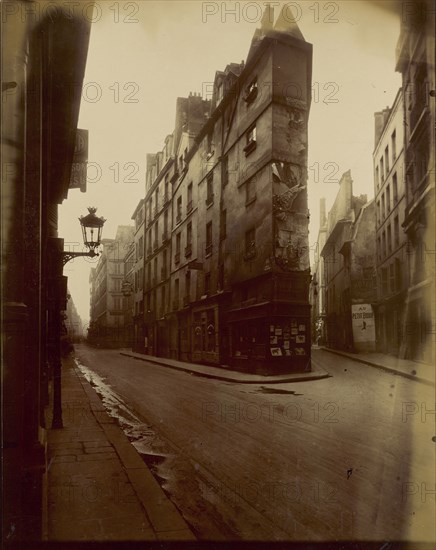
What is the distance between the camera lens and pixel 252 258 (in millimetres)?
20828

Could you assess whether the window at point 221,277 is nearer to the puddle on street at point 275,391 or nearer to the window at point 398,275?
the puddle on street at point 275,391

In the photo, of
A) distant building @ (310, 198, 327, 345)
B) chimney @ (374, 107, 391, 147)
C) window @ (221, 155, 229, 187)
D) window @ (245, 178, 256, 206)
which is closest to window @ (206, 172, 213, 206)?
window @ (221, 155, 229, 187)

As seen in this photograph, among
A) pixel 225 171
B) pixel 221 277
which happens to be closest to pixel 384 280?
pixel 221 277

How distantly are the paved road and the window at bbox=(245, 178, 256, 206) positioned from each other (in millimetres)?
11854

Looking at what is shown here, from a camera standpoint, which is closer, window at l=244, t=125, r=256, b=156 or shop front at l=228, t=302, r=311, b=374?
shop front at l=228, t=302, r=311, b=374

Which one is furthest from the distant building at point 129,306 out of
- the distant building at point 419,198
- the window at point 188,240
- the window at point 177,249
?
the distant building at point 419,198

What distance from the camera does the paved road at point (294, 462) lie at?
3896 mm

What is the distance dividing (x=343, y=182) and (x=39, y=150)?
46.9 m

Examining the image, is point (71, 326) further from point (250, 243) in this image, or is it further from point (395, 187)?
point (250, 243)

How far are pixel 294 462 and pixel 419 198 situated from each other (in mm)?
18768

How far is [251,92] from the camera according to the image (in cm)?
2172

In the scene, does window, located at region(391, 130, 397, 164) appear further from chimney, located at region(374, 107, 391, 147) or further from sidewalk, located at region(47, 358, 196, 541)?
sidewalk, located at region(47, 358, 196, 541)

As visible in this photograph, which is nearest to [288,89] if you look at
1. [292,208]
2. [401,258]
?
[292,208]

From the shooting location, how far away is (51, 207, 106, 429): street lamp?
25.1 ft
